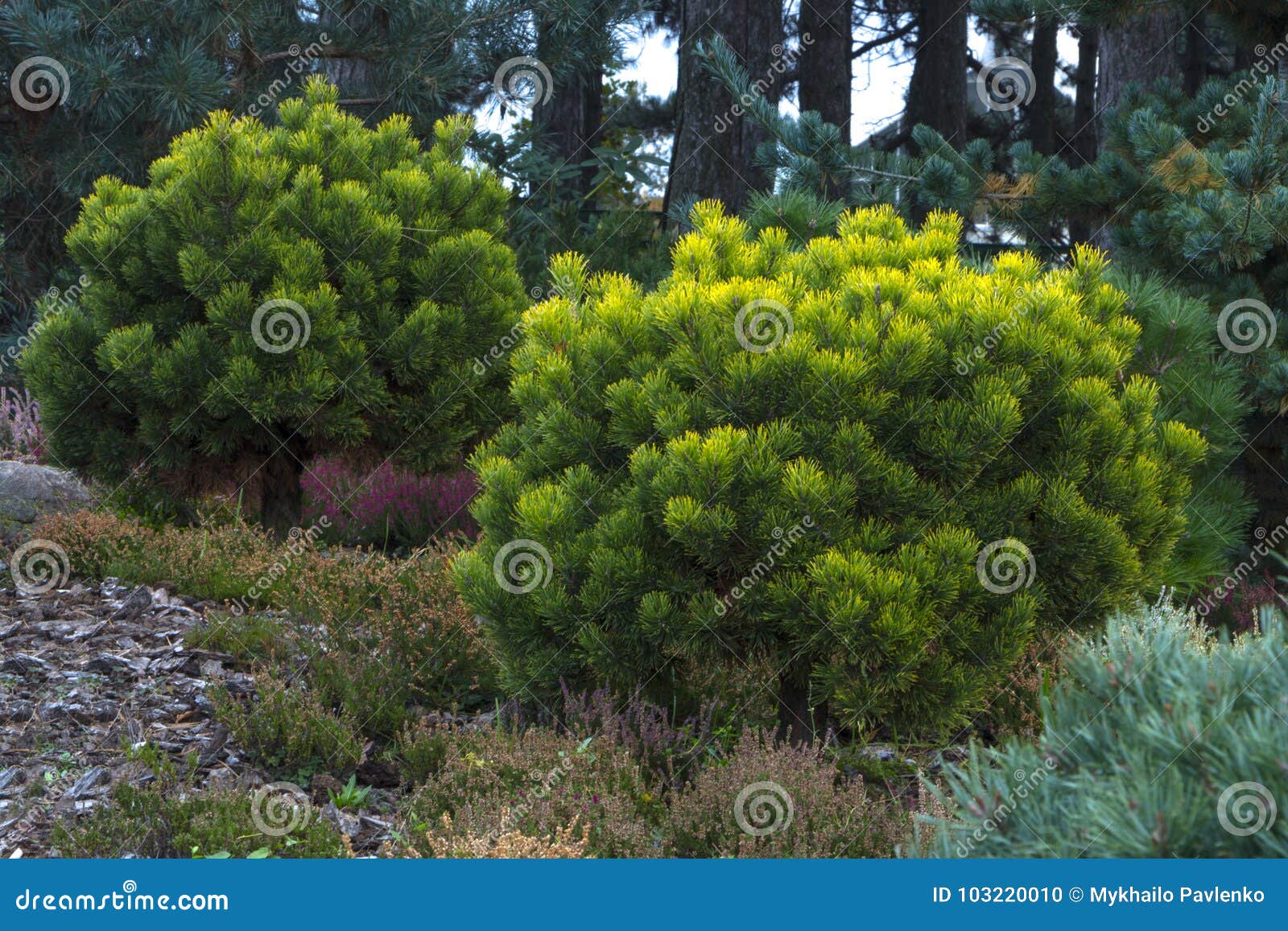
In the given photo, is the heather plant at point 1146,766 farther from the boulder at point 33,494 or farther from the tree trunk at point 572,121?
the tree trunk at point 572,121

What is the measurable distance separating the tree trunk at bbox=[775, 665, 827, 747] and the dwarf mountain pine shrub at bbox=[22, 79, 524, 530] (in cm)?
338

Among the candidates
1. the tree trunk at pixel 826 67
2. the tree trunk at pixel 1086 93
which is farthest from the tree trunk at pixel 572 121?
the tree trunk at pixel 1086 93

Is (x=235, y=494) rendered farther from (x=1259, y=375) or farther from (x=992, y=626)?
(x=1259, y=375)

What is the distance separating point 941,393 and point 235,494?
4.88 m

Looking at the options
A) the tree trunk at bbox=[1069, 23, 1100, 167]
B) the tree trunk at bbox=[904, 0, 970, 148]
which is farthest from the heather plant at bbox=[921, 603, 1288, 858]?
the tree trunk at bbox=[1069, 23, 1100, 167]

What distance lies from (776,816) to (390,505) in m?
4.89

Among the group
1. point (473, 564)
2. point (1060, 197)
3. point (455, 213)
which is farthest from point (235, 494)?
point (1060, 197)

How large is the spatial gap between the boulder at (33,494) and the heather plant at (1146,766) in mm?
7379

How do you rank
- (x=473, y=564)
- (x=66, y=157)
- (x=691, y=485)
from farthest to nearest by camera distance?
(x=66, y=157), (x=473, y=564), (x=691, y=485)

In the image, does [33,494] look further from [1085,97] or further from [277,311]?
[1085,97]

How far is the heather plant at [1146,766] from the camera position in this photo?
169cm

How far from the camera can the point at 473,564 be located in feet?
14.5

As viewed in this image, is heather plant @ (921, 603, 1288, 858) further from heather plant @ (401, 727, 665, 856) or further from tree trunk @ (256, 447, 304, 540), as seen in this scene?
tree trunk @ (256, 447, 304, 540)

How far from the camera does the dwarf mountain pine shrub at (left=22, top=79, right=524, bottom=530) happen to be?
6.71 m
